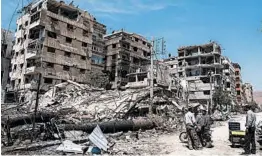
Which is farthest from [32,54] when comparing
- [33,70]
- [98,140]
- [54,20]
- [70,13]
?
[98,140]

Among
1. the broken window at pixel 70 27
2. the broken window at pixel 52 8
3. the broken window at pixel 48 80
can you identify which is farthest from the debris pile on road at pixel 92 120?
the broken window at pixel 52 8

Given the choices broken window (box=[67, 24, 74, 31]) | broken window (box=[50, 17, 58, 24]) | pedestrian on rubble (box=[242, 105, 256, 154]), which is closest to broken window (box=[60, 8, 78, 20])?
broken window (box=[67, 24, 74, 31])

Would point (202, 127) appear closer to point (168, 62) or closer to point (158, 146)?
point (158, 146)

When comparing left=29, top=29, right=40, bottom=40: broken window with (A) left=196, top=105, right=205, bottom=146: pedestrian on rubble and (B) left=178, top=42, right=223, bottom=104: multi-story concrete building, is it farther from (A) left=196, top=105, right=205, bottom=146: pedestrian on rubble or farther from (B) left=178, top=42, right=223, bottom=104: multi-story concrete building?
(A) left=196, top=105, right=205, bottom=146: pedestrian on rubble

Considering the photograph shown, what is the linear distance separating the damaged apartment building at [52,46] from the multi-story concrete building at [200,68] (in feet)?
81.7

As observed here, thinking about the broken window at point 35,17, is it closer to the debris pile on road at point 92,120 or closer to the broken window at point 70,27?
the broken window at point 70,27

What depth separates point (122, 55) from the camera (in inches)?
2199

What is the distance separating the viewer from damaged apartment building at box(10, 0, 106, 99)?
1654 inches

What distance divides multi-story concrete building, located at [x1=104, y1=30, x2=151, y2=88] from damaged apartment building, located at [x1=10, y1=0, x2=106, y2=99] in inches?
239

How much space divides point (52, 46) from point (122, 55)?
16.6 metres

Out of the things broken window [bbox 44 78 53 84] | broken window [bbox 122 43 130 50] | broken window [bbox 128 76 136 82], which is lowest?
broken window [bbox 44 78 53 84]

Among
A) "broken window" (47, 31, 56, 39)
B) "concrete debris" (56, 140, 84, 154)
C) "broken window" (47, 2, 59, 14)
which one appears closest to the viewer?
"concrete debris" (56, 140, 84, 154)

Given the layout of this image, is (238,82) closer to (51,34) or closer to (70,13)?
(70,13)

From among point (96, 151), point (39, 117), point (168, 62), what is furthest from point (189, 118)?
point (168, 62)
